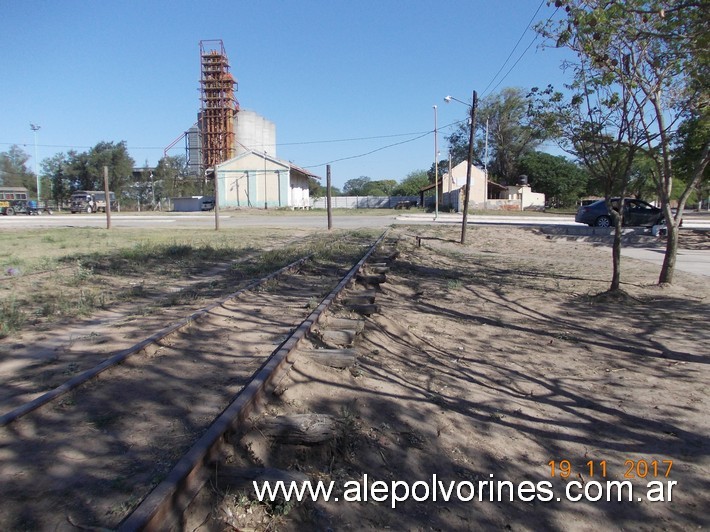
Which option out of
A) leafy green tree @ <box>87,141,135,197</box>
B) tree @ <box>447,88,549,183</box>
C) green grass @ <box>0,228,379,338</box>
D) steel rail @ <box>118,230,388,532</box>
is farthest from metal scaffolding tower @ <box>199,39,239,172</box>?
steel rail @ <box>118,230,388,532</box>

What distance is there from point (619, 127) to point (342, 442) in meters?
8.57

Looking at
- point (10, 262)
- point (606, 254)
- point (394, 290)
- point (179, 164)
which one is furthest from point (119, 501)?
point (179, 164)

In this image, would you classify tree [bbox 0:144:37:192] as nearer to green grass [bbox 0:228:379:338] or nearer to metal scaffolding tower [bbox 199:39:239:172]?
metal scaffolding tower [bbox 199:39:239:172]

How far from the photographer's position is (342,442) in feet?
11.8

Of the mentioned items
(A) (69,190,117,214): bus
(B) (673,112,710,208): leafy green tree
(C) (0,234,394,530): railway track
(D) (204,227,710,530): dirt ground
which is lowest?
(D) (204,227,710,530): dirt ground

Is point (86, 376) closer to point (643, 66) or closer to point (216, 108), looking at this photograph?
point (643, 66)

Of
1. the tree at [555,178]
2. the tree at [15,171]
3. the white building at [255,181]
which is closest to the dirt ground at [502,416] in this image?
the white building at [255,181]

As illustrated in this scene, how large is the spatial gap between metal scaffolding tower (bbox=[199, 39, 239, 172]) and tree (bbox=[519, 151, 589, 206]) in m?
42.8

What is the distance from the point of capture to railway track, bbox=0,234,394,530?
2.73 m

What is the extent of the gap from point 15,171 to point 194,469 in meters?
110

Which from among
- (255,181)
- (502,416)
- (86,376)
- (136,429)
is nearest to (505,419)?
(502,416)

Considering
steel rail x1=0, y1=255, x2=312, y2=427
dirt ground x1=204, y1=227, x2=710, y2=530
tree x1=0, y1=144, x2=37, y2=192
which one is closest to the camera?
dirt ground x1=204, y1=227, x2=710, y2=530

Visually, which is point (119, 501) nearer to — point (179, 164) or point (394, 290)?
point (394, 290)

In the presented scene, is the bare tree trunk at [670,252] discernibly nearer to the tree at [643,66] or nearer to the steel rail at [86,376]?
the tree at [643,66]
